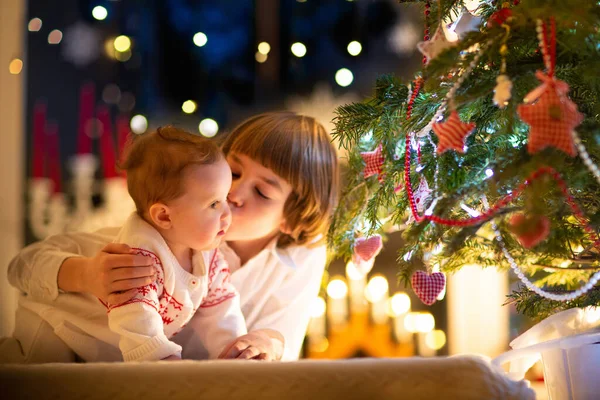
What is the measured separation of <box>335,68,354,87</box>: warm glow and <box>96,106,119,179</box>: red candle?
1.00 meters

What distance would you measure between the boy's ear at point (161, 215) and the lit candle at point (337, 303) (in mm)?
1788

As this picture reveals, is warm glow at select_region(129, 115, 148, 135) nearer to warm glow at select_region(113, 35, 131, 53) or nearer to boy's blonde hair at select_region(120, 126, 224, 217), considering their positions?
warm glow at select_region(113, 35, 131, 53)

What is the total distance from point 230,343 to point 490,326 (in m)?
1.88

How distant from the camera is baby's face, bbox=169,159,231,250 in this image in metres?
1.24

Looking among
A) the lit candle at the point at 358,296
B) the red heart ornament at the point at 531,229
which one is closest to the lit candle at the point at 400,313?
the lit candle at the point at 358,296

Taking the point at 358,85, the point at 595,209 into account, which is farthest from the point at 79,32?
the point at 595,209

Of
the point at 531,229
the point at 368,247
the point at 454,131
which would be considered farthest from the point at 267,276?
the point at 531,229

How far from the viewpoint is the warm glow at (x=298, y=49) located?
2857mm

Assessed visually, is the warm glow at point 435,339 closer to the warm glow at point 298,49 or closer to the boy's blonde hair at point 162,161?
the warm glow at point 298,49

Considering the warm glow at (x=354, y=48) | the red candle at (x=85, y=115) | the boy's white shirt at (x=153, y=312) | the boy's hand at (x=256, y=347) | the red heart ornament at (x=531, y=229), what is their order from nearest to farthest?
1. the red heart ornament at (x=531, y=229)
2. the boy's white shirt at (x=153, y=312)
3. the boy's hand at (x=256, y=347)
4. the warm glow at (x=354, y=48)
5. the red candle at (x=85, y=115)

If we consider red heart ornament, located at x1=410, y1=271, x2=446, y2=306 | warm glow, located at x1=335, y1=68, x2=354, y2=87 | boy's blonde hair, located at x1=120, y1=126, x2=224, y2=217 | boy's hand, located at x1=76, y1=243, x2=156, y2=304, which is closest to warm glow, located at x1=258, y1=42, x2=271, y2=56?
warm glow, located at x1=335, y1=68, x2=354, y2=87

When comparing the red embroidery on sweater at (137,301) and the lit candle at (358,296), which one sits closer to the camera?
the red embroidery on sweater at (137,301)

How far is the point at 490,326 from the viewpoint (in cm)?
298

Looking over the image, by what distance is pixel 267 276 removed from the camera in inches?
66.1
